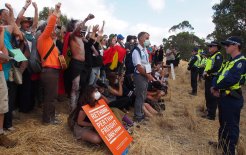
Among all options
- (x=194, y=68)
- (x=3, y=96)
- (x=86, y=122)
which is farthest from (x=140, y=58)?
(x=194, y=68)

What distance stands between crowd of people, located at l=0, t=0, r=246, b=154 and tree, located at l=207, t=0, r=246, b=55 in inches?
433

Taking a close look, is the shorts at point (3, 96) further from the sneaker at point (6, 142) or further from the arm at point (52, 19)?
the arm at point (52, 19)

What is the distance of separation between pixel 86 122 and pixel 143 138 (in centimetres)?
117

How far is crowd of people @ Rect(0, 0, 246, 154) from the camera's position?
4277mm

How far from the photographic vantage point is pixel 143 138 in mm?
4895

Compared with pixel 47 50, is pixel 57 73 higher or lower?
lower

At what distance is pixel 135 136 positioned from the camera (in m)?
4.90

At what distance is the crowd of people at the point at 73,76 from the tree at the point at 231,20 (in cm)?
1100

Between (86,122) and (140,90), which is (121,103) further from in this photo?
(86,122)

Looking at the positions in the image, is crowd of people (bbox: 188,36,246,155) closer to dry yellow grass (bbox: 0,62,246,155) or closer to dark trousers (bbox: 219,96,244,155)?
dark trousers (bbox: 219,96,244,155)

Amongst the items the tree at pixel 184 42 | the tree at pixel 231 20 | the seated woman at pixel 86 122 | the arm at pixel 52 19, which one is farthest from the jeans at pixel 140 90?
the tree at pixel 184 42

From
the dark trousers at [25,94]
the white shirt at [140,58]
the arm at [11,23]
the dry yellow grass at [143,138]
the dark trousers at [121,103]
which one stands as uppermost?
the arm at [11,23]

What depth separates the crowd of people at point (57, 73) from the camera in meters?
4.28

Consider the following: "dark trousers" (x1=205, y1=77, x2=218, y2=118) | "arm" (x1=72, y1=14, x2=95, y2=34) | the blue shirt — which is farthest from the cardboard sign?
"dark trousers" (x1=205, y1=77, x2=218, y2=118)
